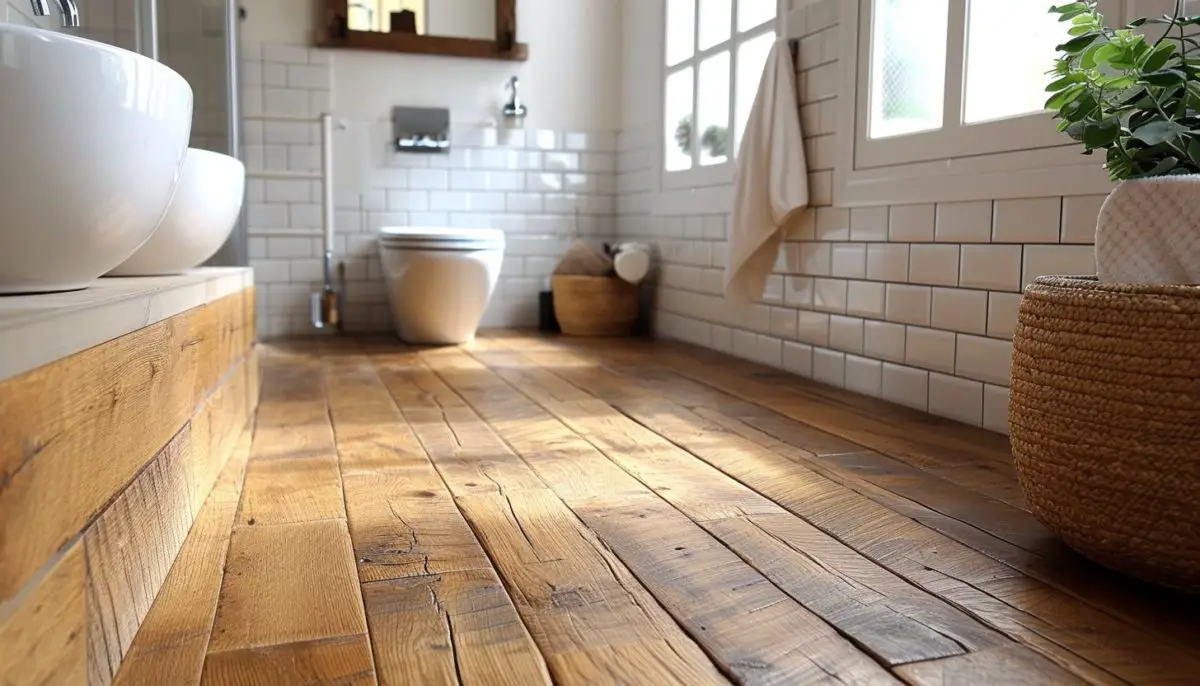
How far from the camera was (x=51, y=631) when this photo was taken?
755 mm

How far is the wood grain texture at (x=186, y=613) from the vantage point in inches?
37.0

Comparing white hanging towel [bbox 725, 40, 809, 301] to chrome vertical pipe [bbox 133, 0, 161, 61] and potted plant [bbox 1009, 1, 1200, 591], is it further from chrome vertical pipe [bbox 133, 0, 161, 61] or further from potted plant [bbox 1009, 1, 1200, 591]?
chrome vertical pipe [bbox 133, 0, 161, 61]

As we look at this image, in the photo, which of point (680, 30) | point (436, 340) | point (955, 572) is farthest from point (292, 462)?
point (680, 30)

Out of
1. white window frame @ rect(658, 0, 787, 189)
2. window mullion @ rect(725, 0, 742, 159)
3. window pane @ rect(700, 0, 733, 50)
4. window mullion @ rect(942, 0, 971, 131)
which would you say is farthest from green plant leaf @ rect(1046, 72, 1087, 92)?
window pane @ rect(700, 0, 733, 50)

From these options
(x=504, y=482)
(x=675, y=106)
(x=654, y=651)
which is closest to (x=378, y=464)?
(x=504, y=482)

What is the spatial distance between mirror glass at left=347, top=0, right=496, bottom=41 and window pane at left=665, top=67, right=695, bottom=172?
891 mm

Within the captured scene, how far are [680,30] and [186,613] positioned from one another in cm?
328

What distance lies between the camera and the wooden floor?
3.19 feet

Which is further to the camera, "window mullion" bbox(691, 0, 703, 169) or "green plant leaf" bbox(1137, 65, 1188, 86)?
"window mullion" bbox(691, 0, 703, 169)

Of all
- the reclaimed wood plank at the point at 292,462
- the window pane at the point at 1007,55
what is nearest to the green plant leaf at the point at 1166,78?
the window pane at the point at 1007,55

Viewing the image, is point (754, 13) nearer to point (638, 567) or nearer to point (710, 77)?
point (710, 77)

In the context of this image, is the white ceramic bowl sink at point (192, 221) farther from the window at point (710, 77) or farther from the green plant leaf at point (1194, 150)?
the window at point (710, 77)

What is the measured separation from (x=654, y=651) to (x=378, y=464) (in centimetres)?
94

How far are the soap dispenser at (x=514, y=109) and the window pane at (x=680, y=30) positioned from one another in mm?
731
